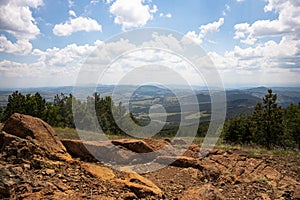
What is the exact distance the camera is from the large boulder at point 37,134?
8352 millimetres

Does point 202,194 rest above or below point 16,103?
above

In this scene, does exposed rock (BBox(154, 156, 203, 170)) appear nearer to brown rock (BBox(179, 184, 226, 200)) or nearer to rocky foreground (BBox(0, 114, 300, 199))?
rocky foreground (BBox(0, 114, 300, 199))

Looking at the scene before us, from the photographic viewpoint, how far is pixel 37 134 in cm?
868

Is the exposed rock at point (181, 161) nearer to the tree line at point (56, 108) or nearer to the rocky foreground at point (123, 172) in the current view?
the rocky foreground at point (123, 172)

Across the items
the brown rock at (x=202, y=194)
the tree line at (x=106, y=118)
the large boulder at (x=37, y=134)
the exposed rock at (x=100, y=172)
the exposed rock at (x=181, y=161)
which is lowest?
the tree line at (x=106, y=118)

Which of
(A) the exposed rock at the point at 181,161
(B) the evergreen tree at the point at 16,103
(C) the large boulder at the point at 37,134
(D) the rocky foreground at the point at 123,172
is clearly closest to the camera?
(D) the rocky foreground at the point at 123,172

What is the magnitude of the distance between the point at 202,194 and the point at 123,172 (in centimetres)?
275

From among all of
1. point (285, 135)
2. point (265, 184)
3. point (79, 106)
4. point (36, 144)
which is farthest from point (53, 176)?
point (79, 106)

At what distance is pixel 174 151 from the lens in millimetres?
10352

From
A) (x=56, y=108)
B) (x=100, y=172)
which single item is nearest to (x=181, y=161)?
(x=100, y=172)

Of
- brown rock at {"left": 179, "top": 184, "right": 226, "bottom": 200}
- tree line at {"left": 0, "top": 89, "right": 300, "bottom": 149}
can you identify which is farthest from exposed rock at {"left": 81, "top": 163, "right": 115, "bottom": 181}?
tree line at {"left": 0, "top": 89, "right": 300, "bottom": 149}

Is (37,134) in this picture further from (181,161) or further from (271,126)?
(271,126)

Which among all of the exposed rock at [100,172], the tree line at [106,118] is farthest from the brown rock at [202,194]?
the tree line at [106,118]

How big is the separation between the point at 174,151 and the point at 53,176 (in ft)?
16.8
